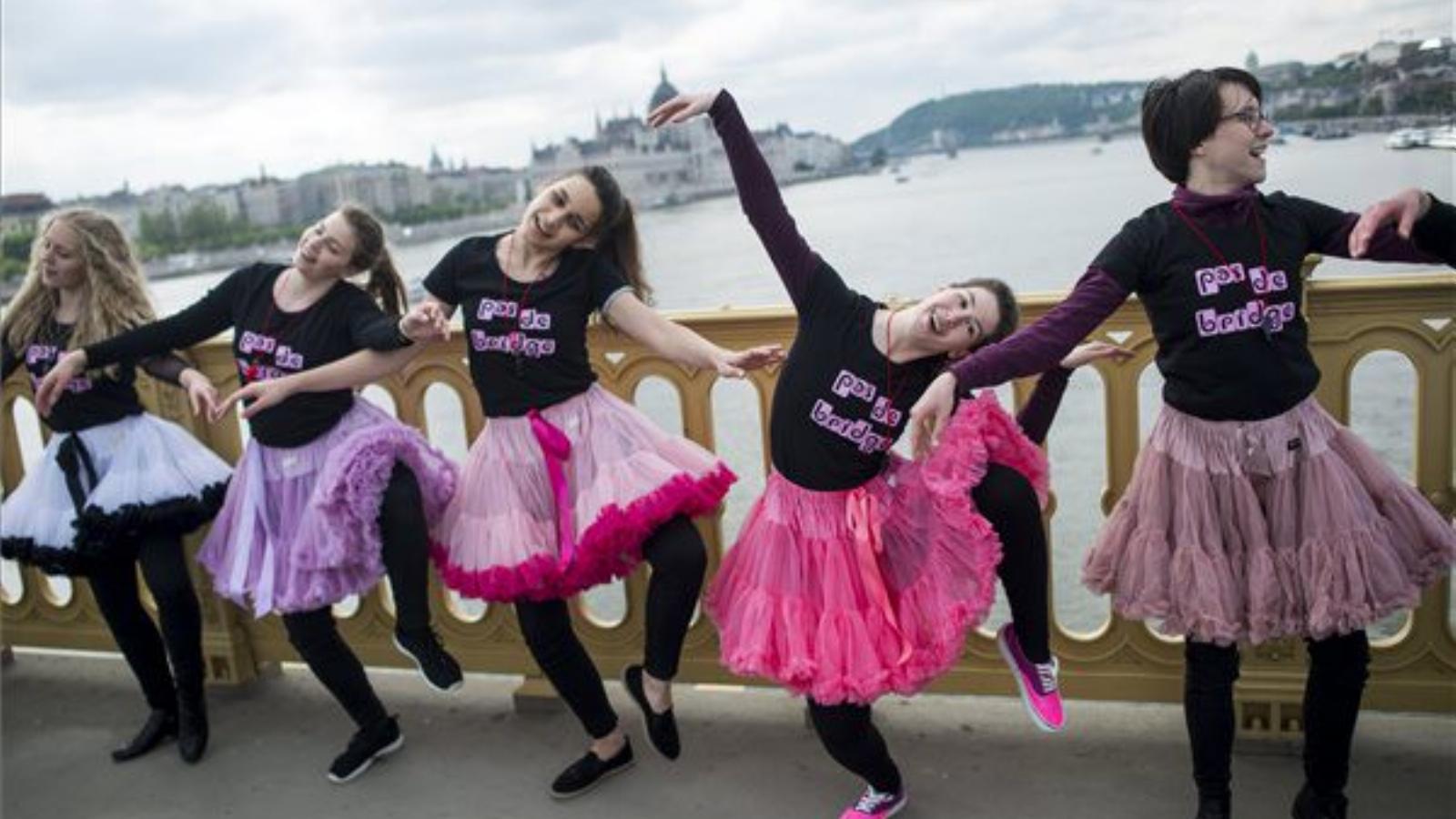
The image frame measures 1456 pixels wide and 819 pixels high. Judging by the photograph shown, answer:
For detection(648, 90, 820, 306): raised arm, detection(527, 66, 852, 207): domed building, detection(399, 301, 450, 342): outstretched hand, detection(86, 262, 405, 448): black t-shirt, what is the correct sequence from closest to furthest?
detection(648, 90, 820, 306): raised arm → detection(399, 301, 450, 342): outstretched hand → detection(86, 262, 405, 448): black t-shirt → detection(527, 66, 852, 207): domed building

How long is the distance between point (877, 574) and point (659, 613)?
0.52m

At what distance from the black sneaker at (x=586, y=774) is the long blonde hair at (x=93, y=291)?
1.71 meters

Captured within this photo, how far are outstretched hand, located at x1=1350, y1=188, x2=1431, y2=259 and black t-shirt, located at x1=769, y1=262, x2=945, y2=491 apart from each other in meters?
0.81

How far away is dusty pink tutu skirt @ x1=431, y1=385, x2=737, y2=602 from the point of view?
8.74 ft

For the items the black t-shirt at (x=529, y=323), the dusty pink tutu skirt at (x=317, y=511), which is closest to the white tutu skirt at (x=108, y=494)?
the dusty pink tutu skirt at (x=317, y=511)

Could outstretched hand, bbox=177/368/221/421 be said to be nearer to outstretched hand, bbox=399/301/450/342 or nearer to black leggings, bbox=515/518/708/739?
outstretched hand, bbox=399/301/450/342

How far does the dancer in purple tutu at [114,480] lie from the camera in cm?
319

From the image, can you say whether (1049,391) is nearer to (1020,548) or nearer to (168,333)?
(1020,548)

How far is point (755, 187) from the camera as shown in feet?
7.97

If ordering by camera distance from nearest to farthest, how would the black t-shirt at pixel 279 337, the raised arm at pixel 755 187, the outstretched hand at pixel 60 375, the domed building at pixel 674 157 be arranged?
1. the raised arm at pixel 755 187
2. the black t-shirt at pixel 279 337
3. the outstretched hand at pixel 60 375
4. the domed building at pixel 674 157

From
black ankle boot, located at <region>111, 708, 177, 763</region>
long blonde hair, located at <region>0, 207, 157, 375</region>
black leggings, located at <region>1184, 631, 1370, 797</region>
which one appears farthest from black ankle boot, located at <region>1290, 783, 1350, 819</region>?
long blonde hair, located at <region>0, 207, 157, 375</region>

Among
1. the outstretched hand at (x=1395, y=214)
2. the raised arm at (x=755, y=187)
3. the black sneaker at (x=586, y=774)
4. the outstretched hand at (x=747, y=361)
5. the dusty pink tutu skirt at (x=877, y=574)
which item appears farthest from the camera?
the black sneaker at (x=586, y=774)

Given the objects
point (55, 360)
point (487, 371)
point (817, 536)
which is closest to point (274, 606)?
point (487, 371)

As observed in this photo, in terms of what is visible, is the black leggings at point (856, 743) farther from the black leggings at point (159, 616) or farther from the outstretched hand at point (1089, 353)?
the black leggings at point (159, 616)
